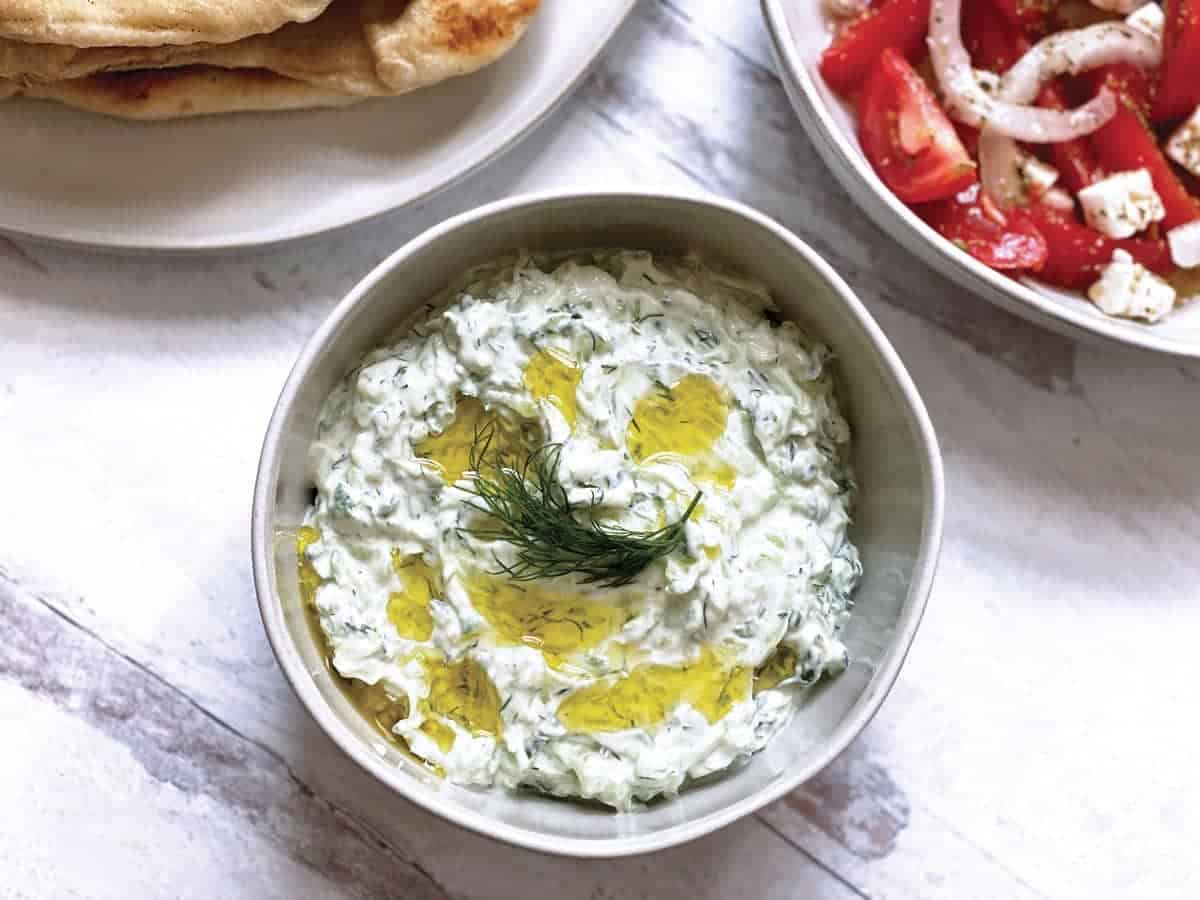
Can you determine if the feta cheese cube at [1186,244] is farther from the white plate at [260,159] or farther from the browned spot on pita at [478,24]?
the browned spot on pita at [478,24]

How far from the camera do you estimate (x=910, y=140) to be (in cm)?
195

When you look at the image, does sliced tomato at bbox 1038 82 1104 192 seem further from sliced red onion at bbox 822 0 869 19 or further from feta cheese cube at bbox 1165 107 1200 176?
sliced red onion at bbox 822 0 869 19

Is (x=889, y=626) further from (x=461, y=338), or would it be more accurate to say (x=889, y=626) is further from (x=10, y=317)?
(x=10, y=317)

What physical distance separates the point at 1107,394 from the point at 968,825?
77cm

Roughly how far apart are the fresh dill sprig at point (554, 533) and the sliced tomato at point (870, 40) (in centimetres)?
83

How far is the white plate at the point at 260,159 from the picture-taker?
193 centimetres

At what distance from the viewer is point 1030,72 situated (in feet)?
6.74

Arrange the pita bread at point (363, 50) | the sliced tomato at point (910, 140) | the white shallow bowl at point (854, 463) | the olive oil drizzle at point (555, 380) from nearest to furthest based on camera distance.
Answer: the white shallow bowl at point (854, 463)
the olive oil drizzle at point (555, 380)
the pita bread at point (363, 50)
the sliced tomato at point (910, 140)

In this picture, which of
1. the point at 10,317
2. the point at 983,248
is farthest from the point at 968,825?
the point at 10,317

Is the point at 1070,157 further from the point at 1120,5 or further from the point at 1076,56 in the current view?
the point at 1120,5

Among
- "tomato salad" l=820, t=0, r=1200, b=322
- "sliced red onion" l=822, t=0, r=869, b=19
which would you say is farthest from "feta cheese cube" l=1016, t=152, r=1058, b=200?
"sliced red onion" l=822, t=0, r=869, b=19

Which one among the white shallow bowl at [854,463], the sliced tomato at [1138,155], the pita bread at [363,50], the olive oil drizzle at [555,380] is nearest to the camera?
the white shallow bowl at [854,463]

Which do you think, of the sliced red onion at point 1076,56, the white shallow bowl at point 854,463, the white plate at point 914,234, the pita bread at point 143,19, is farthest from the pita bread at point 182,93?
the sliced red onion at point 1076,56

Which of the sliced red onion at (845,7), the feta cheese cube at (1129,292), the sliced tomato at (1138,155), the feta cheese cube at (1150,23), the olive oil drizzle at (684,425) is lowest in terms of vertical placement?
the olive oil drizzle at (684,425)
